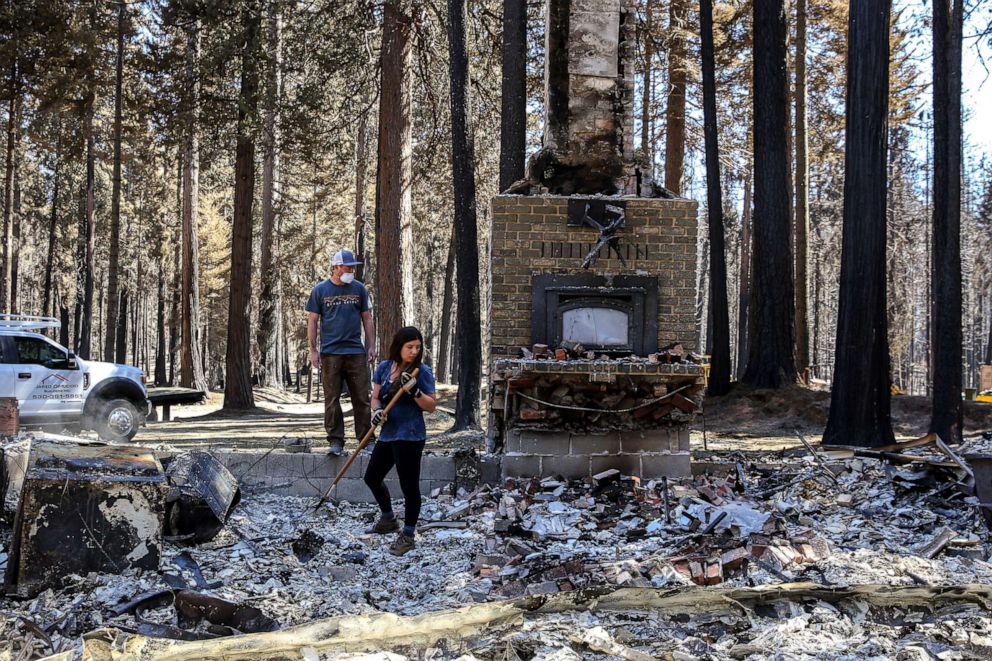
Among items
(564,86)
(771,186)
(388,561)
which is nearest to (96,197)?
(771,186)

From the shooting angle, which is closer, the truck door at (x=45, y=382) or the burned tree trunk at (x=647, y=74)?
the truck door at (x=45, y=382)

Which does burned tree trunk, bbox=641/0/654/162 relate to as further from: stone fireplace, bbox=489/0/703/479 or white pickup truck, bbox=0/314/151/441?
white pickup truck, bbox=0/314/151/441

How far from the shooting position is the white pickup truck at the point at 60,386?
12.8 metres

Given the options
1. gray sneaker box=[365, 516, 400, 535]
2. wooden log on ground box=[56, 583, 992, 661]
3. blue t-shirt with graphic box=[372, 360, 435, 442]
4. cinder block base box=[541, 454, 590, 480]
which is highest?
blue t-shirt with graphic box=[372, 360, 435, 442]

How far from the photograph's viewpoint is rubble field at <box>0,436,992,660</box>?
14.2 ft

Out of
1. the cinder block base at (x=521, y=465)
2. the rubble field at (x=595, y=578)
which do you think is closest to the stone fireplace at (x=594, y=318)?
the cinder block base at (x=521, y=465)

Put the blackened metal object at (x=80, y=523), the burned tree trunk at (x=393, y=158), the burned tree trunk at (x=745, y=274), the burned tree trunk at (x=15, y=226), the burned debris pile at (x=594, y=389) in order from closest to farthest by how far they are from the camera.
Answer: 1. the blackened metal object at (x=80, y=523)
2. the burned debris pile at (x=594, y=389)
3. the burned tree trunk at (x=393, y=158)
4. the burned tree trunk at (x=15, y=226)
5. the burned tree trunk at (x=745, y=274)

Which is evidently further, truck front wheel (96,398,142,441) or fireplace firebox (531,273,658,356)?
truck front wheel (96,398,142,441)

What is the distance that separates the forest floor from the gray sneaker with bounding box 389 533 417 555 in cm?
429

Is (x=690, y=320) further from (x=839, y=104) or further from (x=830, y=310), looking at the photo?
(x=830, y=310)

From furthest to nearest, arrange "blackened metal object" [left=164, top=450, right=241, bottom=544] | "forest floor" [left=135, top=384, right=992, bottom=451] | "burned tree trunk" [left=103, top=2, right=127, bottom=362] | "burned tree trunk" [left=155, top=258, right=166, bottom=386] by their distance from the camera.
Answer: "burned tree trunk" [left=155, top=258, right=166, bottom=386], "burned tree trunk" [left=103, top=2, right=127, bottom=362], "forest floor" [left=135, top=384, right=992, bottom=451], "blackened metal object" [left=164, top=450, right=241, bottom=544]

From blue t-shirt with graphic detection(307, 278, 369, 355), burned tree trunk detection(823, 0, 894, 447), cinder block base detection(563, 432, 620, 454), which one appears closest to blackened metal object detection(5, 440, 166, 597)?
blue t-shirt with graphic detection(307, 278, 369, 355)

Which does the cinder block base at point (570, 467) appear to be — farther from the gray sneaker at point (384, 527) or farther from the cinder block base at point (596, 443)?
the gray sneaker at point (384, 527)

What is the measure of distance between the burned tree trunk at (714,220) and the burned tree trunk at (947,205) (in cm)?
461
